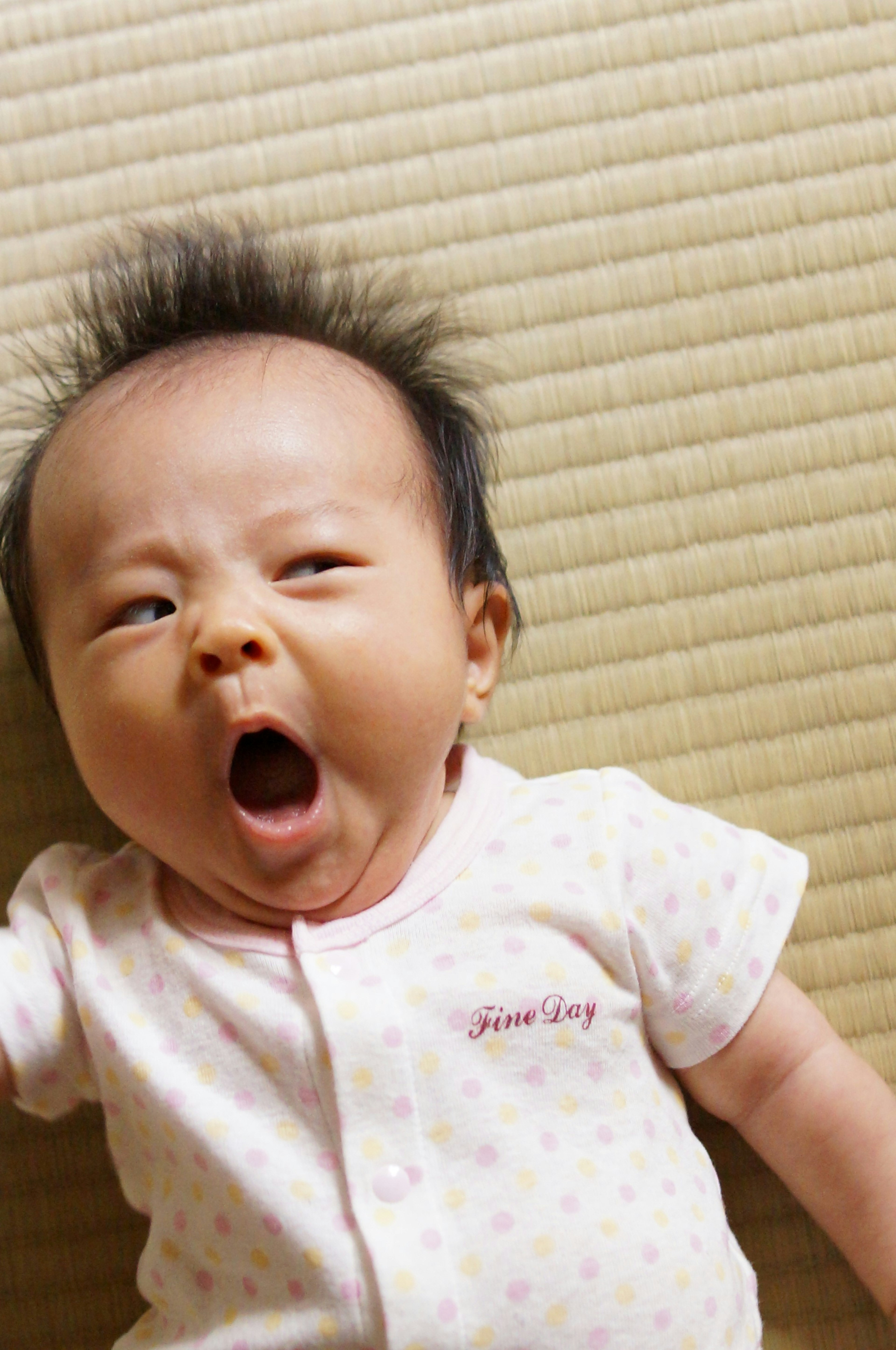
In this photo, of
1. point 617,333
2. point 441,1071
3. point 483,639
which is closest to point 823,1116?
point 441,1071

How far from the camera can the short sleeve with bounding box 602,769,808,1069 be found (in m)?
0.79

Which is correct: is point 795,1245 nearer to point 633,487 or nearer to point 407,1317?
point 407,1317

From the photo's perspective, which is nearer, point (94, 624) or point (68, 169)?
point (94, 624)

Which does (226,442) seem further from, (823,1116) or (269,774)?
(823,1116)

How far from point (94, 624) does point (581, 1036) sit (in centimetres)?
41

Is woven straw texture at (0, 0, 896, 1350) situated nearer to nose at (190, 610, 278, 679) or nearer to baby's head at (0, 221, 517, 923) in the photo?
baby's head at (0, 221, 517, 923)

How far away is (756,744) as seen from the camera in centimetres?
95

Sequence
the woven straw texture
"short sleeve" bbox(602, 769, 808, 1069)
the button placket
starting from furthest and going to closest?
the woven straw texture → "short sleeve" bbox(602, 769, 808, 1069) → the button placket

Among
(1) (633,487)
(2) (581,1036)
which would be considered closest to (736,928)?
(2) (581,1036)

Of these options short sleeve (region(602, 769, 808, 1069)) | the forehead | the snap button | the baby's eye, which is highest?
the forehead

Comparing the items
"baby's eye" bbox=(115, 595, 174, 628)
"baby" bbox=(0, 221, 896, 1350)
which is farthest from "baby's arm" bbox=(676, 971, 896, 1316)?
"baby's eye" bbox=(115, 595, 174, 628)

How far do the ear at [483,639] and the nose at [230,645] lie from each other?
0.18 meters

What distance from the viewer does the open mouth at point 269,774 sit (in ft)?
2.47

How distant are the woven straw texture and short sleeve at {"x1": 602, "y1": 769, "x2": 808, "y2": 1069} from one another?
133mm
